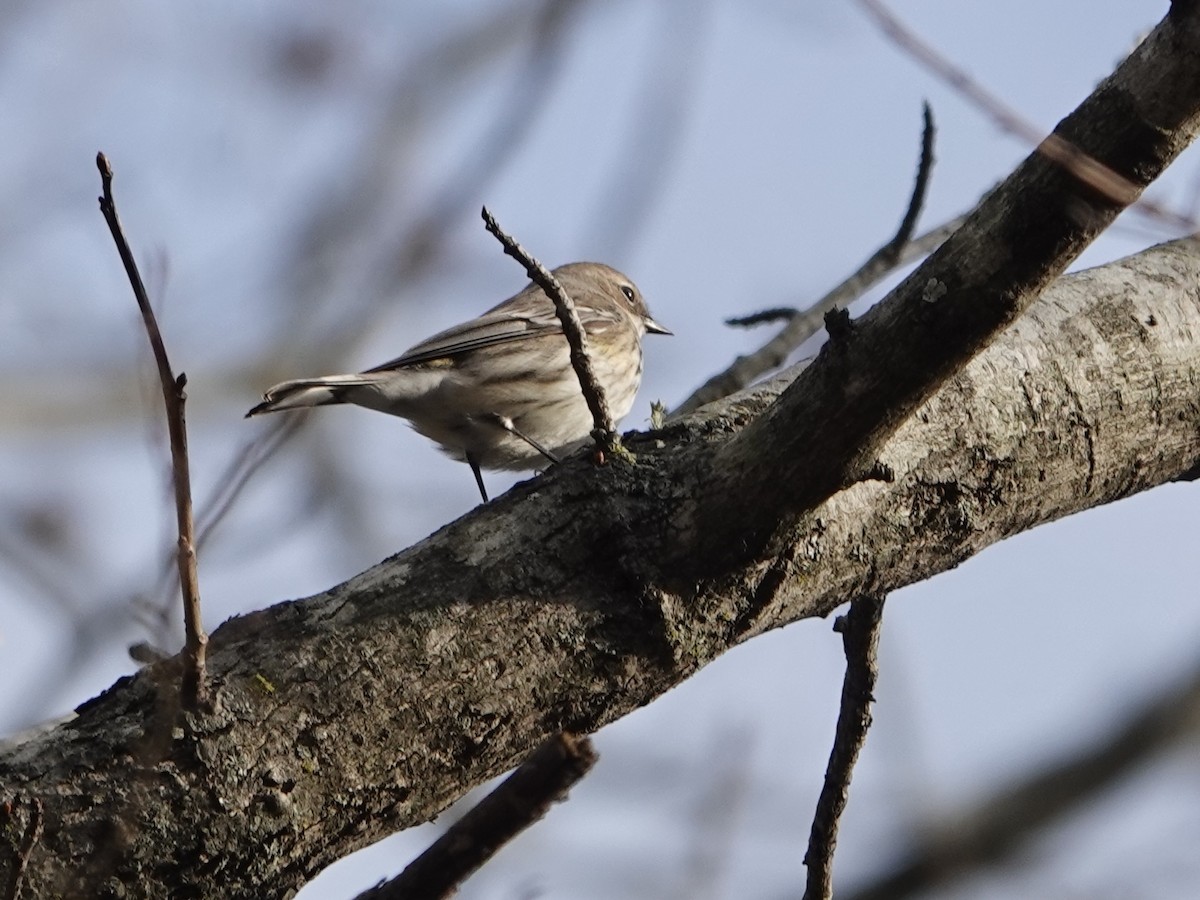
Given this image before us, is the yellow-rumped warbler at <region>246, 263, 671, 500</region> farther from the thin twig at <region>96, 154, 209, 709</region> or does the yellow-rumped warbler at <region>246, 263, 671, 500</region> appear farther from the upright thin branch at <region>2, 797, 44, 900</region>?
the thin twig at <region>96, 154, 209, 709</region>

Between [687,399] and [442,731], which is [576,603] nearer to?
[442,731]

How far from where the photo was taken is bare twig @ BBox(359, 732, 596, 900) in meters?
1.58

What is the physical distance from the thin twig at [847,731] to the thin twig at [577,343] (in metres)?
0.74

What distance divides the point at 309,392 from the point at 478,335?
56.3 inches

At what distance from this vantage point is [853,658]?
339cm

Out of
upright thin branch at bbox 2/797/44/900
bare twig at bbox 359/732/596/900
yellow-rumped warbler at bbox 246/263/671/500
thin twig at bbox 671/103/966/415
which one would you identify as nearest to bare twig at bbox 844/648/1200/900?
thin twig at bbox 671/103/966/415

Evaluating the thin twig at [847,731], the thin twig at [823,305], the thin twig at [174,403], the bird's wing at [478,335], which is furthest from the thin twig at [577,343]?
the bird's wing at [478,335]

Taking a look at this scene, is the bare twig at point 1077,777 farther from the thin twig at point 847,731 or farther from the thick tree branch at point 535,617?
the thick tree branch at point 535,617

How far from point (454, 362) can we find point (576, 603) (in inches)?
169

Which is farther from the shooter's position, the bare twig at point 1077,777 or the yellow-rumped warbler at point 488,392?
the yellow-rumped warbler at point 488,392

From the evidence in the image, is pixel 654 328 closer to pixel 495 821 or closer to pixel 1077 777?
pixel 1077 777

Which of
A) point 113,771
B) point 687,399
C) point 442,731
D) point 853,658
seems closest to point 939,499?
point 853,658

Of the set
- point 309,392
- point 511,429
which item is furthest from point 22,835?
point 511,429

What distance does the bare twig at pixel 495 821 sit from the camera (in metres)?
1.58
